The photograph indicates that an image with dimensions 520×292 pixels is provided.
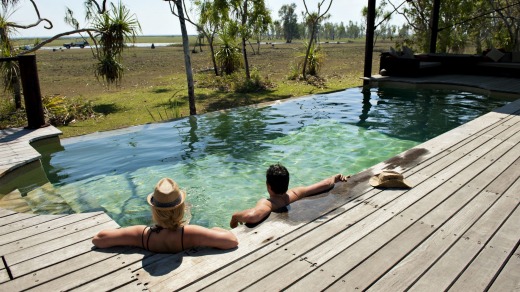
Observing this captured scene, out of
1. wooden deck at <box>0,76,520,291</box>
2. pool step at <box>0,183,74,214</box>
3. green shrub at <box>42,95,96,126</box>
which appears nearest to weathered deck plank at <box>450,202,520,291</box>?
wooden deck at <box>0,76,520,291</box>

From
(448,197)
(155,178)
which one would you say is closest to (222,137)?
(155,178)

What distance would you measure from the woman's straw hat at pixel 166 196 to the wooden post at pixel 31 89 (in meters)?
7.12

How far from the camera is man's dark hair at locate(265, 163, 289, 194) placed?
3.76 m

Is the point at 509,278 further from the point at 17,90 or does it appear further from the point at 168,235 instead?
the point at 17,90

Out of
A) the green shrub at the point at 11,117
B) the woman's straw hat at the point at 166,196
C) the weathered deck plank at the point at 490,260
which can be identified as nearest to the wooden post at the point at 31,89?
the green shrub at the point at 11,117

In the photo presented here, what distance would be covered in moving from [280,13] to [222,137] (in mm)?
133838

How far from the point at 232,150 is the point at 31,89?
4.62m

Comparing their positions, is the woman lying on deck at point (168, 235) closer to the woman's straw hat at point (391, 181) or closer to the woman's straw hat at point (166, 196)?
the woman's straw hat at point (166, 196)

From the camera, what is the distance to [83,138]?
885cm

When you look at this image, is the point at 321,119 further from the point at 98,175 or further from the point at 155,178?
the point at 98,175

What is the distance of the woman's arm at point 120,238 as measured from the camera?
305 centimetres

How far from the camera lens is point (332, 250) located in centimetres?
299

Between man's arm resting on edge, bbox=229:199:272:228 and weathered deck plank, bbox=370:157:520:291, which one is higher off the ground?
man's arm resting on edge, bbox=229:199:272:228

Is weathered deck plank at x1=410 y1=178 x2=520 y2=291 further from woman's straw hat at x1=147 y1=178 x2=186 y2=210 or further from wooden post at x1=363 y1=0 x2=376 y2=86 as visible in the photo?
wooden post at x1=363 y1=0 x2=376 y2=86
